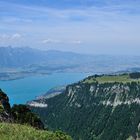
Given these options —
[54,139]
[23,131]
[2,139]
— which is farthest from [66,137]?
[2,139]

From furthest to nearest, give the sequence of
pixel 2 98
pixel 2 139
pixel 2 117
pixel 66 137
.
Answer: pixel 2 98 → pixel 2 117 → pixel 66 137 → pixel 2 139

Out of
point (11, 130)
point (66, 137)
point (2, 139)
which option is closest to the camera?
point (2, 139)

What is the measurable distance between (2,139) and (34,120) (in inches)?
1141

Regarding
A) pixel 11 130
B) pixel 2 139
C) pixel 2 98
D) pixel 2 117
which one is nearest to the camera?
pixel 2 139

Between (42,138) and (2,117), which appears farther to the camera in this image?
(2,117)

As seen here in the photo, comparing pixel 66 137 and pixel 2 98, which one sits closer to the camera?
pixel 66 137

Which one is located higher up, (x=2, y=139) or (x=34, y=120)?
(x=2, y=139)

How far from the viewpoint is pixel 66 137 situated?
25.0 m

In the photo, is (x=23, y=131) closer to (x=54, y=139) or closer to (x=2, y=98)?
(x=54, y=139)

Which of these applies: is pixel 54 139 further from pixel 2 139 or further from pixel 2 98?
pixel 2 98

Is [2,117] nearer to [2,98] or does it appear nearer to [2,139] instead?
[2,139]

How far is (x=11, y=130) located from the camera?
22.6 meters

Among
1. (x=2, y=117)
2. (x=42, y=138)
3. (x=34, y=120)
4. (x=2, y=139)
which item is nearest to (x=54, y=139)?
(x=42, y=138)

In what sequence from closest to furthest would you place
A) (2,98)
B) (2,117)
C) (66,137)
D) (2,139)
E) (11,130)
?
1. (2,139)
2. (11,130)
3. (66,137)
4. (2,117)
5. (2,98)
